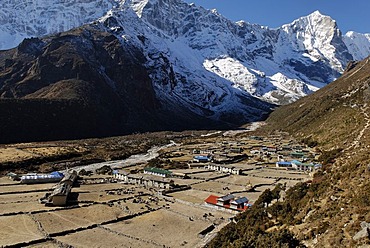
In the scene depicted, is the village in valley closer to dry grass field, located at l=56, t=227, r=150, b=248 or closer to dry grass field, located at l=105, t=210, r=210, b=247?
dry grass field, located at l=105, t=210, r=210, b=247

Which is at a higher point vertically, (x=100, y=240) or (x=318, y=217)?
(x=318, y=217)

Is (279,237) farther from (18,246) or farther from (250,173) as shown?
(250,173)

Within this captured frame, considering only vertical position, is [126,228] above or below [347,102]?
below

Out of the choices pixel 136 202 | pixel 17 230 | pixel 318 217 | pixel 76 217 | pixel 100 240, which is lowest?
pixel 17 230

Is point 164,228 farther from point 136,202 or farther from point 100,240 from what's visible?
point 136,202

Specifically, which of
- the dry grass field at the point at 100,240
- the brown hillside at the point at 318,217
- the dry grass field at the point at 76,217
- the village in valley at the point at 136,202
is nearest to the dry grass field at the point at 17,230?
the village in valley at the point at 136,202

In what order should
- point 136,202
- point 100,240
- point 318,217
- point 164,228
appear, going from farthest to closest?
point 136,202 < point 164,228 < point 100,240 < point 318,217

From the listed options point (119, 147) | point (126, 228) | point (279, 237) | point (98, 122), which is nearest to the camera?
point (279, 237)

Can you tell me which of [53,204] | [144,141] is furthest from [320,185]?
[144,141]

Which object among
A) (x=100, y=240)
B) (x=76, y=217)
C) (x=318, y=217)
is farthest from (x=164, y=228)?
(x=318, y=217)
